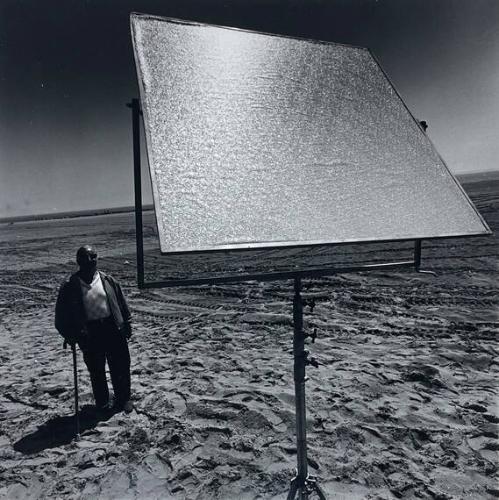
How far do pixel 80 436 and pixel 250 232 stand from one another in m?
2.99

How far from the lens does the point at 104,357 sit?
11.7 feet

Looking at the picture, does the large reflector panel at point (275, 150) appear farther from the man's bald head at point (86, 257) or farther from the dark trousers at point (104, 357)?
the dark trousers at point (104, 357)

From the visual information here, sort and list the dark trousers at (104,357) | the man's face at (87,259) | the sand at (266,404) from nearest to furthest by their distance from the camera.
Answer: the sand at (266,404) → the man's face at (87,259) → the dark trousers at (104,357)

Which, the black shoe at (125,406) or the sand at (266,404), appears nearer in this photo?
the sand at (266,404)

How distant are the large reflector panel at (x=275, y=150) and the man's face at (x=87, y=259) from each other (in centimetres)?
228

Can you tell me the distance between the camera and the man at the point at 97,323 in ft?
10.9

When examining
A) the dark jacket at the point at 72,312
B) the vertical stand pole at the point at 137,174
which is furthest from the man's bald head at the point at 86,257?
the vertical stand pole at the point at 137,174

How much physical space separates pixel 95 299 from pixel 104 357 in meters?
0.58

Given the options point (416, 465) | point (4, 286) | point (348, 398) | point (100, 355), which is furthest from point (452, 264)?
point (4, 286)

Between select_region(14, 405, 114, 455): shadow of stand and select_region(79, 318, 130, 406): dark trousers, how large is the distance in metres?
0.14

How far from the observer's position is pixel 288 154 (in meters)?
1.42

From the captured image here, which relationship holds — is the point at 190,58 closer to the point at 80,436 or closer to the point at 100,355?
the point at 100,355

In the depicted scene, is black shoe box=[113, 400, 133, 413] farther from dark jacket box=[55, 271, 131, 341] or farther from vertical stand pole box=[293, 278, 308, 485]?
vertical stand pole box=[293, 278, 308, 485]

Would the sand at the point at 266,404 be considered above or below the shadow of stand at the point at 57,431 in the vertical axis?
above
